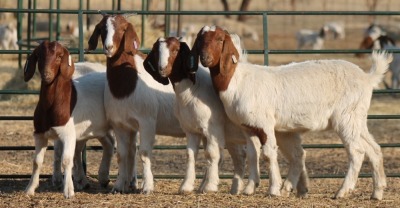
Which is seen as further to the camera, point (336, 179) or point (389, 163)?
point (389, 163)

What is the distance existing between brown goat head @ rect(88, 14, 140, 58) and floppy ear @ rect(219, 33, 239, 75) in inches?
35.6

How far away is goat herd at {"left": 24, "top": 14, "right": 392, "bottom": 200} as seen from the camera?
9.70m

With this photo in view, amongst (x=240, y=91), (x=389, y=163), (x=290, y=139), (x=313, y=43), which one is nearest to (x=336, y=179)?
(x=389, y=163)

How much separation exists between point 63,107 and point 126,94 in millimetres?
599

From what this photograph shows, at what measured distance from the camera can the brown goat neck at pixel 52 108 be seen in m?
9.83

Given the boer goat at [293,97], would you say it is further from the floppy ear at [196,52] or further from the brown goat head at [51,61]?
the brown goat head at [51,61]

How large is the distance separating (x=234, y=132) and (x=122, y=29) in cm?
142

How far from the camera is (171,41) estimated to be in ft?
31.9

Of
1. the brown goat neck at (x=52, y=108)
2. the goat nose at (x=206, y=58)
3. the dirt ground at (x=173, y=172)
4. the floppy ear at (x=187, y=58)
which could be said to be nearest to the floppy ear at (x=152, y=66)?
the floppy ear at (x=187, y=58)

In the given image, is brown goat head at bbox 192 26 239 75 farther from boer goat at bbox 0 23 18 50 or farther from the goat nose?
boer goat at bbox 0 23 18 50

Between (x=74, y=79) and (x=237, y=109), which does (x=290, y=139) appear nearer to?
(x=237, y=109)

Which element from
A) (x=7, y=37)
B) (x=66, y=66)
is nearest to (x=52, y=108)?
(x=66, y=66)

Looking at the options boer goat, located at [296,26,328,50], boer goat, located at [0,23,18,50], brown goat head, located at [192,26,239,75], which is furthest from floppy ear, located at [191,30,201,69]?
boer goat, located at [296,26,328,50]

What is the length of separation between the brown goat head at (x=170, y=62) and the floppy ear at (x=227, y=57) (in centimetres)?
25
